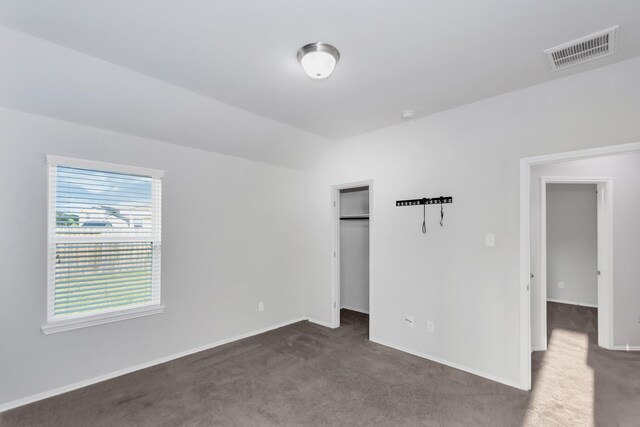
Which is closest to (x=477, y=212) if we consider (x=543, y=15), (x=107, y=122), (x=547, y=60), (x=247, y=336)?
(x=547, y=60)

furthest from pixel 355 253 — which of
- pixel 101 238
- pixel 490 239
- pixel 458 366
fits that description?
pixel 101 238

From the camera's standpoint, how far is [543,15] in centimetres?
172

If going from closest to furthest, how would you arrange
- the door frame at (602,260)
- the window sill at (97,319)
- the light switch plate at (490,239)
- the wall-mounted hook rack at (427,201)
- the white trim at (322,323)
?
the window sill at (97,319), the light switch plate at (490,239), the wall-mounted hook rack at (427,201), the door frame at (602,260), the white trim at (322,323)

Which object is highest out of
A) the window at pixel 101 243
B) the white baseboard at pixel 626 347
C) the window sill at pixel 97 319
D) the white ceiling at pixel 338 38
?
the white ceiling at pixel 338 38

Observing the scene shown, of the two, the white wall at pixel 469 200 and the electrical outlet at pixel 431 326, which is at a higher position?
the white wall at pixel 469 200

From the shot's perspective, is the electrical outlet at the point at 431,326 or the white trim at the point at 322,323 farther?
the white trim at the point at 322,323

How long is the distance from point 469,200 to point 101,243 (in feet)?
11.9

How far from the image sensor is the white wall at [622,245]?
341 centimetres

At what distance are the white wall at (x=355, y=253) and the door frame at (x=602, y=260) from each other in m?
2.37

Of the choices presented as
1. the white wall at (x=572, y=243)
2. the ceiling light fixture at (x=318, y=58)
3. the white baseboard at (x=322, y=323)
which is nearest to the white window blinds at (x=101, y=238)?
the ceiling light fixture at (x=318, y=58)

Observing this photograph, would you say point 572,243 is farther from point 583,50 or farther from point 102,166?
point 102,166

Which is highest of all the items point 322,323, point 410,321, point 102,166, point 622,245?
point 102,166

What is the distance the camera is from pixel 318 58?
200cm

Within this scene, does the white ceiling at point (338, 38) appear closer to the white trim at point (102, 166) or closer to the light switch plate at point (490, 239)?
the white trim at point (102, 166)
